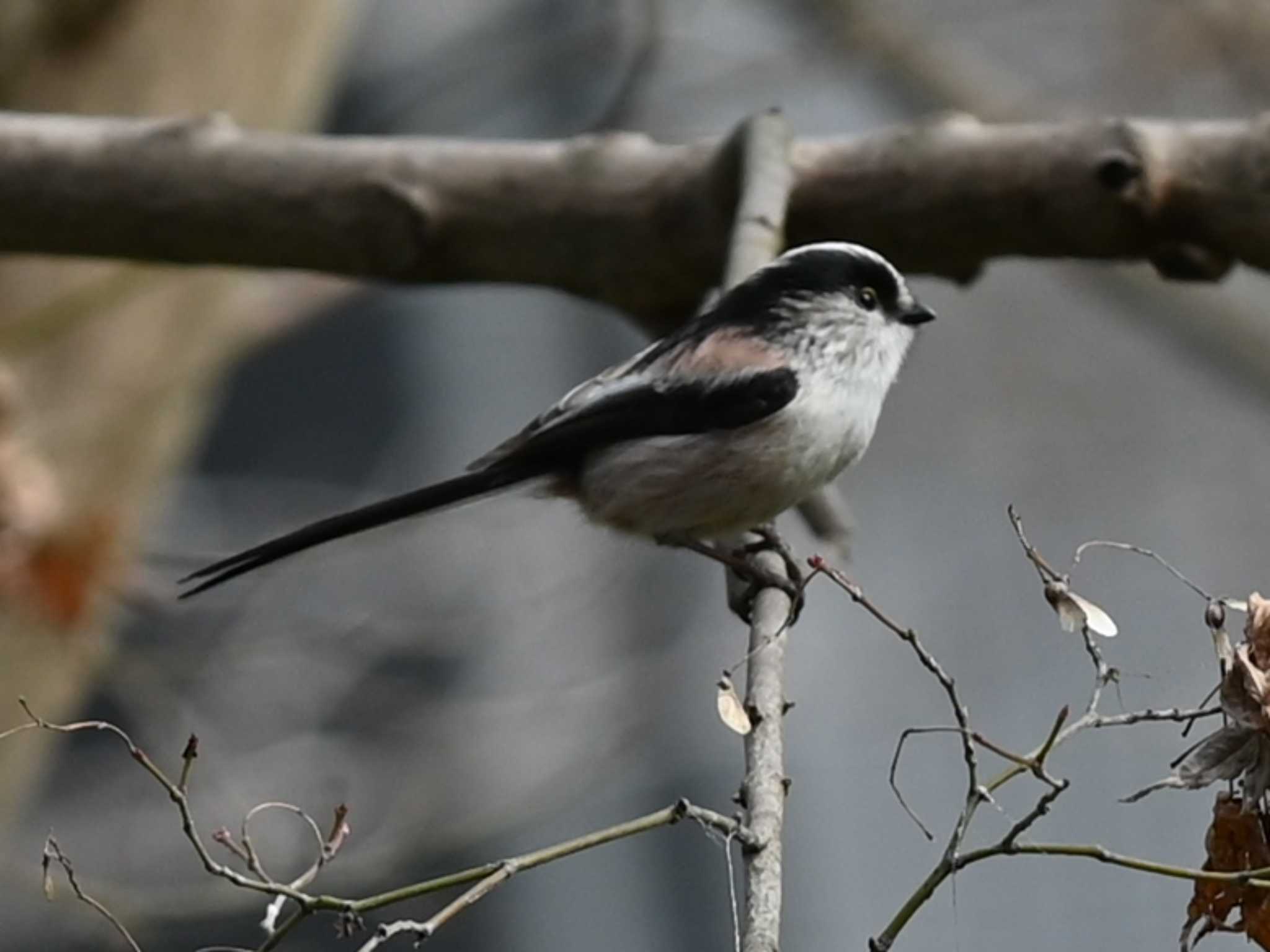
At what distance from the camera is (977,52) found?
849 centimetres

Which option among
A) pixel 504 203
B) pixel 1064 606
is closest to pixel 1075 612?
pixel 1064 606

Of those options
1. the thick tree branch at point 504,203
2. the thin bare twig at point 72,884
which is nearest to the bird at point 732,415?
the thick tree branch at point 504,203

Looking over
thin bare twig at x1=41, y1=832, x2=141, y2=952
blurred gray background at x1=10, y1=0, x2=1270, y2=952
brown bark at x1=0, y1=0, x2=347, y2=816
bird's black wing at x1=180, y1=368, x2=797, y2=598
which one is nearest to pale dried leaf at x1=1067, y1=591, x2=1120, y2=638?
thin bare twig at x1=41, y1=832, x2=141, y2=952

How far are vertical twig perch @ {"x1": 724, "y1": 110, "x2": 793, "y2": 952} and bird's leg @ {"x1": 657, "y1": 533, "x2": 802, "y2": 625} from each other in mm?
24

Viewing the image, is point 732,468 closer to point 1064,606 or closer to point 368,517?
point 368,517

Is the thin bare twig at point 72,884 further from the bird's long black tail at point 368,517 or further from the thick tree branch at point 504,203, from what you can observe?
the thick tree branch at point 504,203

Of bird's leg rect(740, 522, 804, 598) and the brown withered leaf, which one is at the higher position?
bird's leg rect(740, 522, 804, 598)

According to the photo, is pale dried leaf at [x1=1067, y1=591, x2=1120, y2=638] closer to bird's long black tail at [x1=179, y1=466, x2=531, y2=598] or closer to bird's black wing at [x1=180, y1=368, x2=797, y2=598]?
bird's long black tail at [x1=179, y1=466, x2=531, y2=598]

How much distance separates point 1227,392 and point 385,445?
4.02 meters

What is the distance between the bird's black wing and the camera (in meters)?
3.18

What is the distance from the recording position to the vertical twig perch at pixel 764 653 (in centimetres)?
172

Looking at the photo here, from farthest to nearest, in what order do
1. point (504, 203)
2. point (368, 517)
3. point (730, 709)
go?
point (504, 203) < point (368, 517) < point (730, 709)

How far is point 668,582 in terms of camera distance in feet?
28.3

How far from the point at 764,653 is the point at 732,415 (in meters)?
0.96
